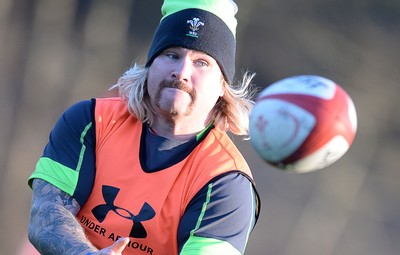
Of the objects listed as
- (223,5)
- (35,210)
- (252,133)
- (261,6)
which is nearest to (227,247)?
(252,133)

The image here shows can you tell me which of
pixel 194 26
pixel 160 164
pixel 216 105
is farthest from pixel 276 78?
pixel 160 164

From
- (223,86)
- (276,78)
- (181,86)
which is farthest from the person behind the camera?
(276,78)

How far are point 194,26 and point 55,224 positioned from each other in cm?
112

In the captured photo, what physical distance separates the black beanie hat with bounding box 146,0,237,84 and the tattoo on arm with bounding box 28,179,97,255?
771 mm

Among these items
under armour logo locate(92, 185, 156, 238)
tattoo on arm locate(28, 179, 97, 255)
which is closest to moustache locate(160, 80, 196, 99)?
under armour logo locate(92, 185, 156, 238)

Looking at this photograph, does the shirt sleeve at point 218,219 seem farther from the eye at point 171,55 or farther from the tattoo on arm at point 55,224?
the eye at point 171,55

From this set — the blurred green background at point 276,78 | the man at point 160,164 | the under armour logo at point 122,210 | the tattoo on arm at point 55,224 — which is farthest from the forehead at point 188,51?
the blurred green background at point 276,78

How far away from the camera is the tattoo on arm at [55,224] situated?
3.84 meters

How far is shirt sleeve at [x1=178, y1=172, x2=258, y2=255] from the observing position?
3939 millimetres

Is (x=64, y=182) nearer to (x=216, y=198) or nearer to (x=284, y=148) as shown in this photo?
(x=216, y=198)

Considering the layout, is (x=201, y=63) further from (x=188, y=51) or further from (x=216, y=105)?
(x=216, y=105)

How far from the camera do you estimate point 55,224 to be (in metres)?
3.91

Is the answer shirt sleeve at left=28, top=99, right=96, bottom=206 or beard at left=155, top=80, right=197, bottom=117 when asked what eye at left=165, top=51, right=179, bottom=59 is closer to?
beard at left=155, top=80, right=197, bottom=117

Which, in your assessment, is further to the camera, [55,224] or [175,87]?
[175,87]
